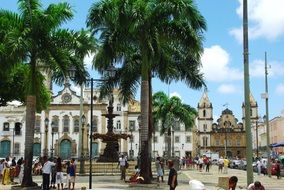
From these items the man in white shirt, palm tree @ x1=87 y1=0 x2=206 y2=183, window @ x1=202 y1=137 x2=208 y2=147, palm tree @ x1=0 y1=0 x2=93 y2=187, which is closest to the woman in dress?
palm tree @ x1=0 y1=0 x2=93 y2=187

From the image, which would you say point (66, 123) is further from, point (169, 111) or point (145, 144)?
point (145, 144)

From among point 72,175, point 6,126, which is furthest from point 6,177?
point 6,126

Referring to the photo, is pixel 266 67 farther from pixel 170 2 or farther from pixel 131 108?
pixel 131 108

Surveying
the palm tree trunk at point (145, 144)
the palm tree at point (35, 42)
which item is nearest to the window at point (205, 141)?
the palm tree trunk at point (145, 144)

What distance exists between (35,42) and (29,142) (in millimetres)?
4225

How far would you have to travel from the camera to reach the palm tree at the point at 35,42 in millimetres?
21062

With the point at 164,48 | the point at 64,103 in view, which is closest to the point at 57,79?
the point at 164,48

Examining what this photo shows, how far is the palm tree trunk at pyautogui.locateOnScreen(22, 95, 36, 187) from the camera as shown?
21.5 metres

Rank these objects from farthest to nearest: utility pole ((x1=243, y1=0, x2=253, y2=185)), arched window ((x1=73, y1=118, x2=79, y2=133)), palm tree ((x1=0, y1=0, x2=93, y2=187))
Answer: arched window ((x1=73, y1=118, x2=79, y2=133)) < palm tree ((x1=0, y1=0, x2=93, y2=187)) < utility pole ((x1=243, y1=0, x2=253, y2=185))

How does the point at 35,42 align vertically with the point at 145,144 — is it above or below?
above

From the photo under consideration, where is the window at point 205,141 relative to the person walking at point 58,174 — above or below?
above

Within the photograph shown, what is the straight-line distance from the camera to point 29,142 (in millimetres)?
21750

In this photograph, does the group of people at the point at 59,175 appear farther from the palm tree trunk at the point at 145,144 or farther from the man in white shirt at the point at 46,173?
the palm tree trunk at the point at 145,144

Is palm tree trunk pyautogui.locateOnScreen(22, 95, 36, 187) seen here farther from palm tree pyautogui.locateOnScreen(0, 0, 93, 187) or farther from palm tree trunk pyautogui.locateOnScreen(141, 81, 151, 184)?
palm tree trunk pyautogui.locateOnScreen(141, 81, 151, 184)
